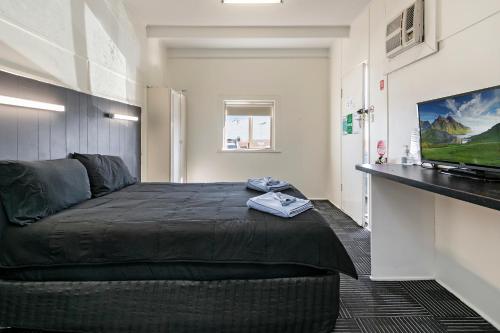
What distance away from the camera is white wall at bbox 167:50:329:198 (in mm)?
5730

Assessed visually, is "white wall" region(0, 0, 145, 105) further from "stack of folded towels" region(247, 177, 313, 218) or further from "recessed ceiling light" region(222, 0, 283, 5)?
"stack of folded towels" region(247, 177, 313, 218)

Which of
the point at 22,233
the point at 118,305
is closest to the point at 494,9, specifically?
the point at 118,305

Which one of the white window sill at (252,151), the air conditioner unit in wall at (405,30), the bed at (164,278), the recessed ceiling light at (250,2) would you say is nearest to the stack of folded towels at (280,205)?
the bed at (164,278)

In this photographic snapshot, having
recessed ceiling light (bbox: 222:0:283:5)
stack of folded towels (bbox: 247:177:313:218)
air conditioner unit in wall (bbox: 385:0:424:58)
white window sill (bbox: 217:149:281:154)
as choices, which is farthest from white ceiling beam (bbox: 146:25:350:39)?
stack of folded towels (bbox: 247:177:313:218)

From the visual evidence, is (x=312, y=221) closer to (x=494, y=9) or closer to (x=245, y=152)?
(x=494, y=9)

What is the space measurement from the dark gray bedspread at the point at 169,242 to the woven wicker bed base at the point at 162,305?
122 mm

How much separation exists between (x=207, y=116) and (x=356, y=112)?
104 inches

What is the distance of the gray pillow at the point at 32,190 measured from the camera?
177cm

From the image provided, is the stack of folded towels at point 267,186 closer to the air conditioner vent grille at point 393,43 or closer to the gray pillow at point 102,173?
the gray pillow at point 102,173

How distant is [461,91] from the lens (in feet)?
7.18

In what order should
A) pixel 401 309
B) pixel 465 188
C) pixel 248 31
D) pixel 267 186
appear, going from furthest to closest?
pixel 248 31 → pixel 267 186 → pixel 401 309 → pixel 465 188

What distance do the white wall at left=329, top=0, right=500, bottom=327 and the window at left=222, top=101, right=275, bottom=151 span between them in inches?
118

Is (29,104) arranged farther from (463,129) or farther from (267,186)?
(463,129)

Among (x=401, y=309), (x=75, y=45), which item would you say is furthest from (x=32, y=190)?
(x=401, y=309)
